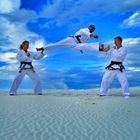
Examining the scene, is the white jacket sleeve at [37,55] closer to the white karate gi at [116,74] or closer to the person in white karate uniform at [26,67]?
the person in white karate uniform at [26,67]

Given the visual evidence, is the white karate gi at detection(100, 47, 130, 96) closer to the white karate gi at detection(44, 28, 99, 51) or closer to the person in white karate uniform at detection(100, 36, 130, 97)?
the person in white karate uniform at detection(100, 36, 130, 97)

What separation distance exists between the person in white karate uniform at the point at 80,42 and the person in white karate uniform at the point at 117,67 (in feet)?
1.71

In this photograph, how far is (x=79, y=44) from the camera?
11.3 meters

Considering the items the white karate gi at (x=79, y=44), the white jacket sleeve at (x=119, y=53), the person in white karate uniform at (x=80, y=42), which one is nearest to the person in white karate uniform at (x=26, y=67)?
the person in white karate uniform at (x=80, y=42)

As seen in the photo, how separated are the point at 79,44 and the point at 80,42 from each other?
20 centimetres

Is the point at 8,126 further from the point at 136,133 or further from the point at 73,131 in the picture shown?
the point at 136,133

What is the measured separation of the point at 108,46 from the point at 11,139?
7532 mm

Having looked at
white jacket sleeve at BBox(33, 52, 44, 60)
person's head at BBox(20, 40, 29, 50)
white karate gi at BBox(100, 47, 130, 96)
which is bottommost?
white karate gi at BBox(100, 47, 130, 96)

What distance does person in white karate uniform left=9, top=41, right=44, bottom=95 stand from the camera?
11.9 meters

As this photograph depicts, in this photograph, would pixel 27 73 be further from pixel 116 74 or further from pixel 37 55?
pixel 116 74

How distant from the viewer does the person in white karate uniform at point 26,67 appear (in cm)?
1189

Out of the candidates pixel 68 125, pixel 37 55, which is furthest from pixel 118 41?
pixel 68 125

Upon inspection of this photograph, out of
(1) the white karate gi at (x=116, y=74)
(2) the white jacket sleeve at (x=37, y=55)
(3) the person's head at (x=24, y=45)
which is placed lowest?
(1) the white karate gi at (x=116, y=74)

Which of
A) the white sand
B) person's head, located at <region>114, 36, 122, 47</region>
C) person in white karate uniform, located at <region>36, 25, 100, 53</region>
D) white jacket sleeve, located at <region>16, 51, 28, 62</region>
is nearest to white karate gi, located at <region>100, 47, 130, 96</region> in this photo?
person's head, located at <region>114, 36, 122, 47</region>
